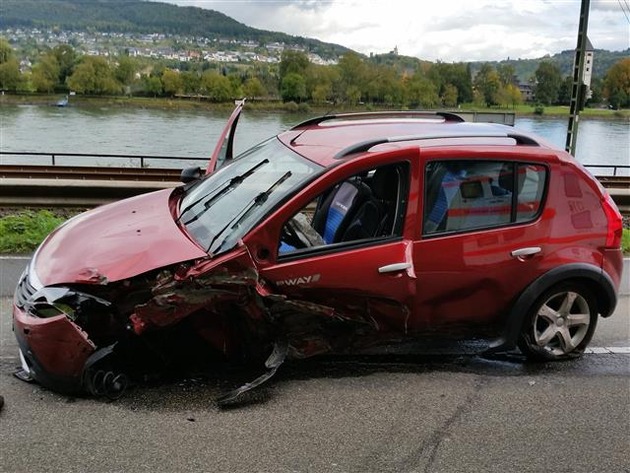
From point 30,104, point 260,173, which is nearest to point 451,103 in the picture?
point 260,173

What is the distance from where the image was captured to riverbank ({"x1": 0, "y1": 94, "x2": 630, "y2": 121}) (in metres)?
8.66

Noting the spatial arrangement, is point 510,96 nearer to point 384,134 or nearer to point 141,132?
point 384,134

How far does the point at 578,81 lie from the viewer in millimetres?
11938

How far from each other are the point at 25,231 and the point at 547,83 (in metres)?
11.0

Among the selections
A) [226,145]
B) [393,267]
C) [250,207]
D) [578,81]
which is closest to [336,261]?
[393,267]

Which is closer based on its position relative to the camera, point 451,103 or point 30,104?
point 451,103

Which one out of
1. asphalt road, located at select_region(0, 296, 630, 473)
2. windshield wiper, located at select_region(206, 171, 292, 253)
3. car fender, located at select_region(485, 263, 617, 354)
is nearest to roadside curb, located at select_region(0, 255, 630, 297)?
asphalt road, located at select_region(0, 296, 630, 473)

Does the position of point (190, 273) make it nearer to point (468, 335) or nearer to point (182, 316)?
point (182, 316)

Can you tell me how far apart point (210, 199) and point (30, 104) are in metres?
31.9

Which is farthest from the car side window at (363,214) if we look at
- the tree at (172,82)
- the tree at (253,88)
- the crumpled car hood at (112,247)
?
the tree at (172,82)

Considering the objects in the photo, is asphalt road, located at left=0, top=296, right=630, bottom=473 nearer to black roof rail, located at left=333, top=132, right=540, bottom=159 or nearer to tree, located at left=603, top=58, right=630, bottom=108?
black roof rail, located at left=333, top=132, right=540, bottom=159

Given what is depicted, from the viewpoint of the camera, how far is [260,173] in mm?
4207

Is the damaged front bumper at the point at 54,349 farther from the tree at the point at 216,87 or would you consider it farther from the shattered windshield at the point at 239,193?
the tree at the point at 216,87

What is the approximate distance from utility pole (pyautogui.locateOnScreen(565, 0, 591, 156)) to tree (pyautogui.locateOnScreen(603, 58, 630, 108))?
166cm
